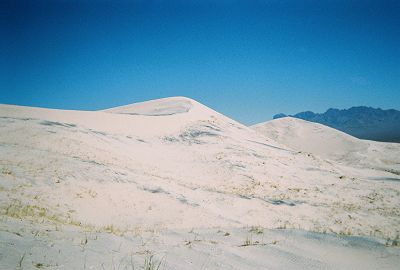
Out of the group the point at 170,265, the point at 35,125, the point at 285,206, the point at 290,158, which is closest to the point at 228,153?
the point at 290,158

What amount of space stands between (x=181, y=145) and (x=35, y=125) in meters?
12.6

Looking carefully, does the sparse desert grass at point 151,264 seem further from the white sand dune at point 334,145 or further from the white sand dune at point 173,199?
the white sand dune at point 334,145

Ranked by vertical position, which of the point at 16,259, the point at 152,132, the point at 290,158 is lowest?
the point at 16,259

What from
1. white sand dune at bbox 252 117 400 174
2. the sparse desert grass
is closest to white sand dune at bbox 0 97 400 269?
the sparse desert grass

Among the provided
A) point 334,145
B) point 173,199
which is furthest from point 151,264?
point 334,145

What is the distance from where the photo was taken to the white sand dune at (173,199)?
5.64 m

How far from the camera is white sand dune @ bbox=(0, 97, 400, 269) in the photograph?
18.5 feet

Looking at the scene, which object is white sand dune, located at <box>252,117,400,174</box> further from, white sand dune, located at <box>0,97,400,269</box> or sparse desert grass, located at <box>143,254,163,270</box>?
sparse desert grass, located at <box>143,254,163,270</box>

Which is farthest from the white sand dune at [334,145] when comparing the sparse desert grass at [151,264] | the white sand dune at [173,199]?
the sparse desert grass at [151,264]

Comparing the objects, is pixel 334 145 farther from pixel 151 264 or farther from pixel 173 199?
pixel 151 264

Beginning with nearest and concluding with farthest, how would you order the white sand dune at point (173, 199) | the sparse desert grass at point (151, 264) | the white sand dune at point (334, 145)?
the sparse desert grass at point (151, 264) → the white sand dune at point (173, 199) → the white sand dune at point (334, 145)

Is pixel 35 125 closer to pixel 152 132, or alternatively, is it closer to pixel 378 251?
pixel 152 132

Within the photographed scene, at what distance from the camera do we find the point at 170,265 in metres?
4.98

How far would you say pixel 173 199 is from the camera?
16.1m
